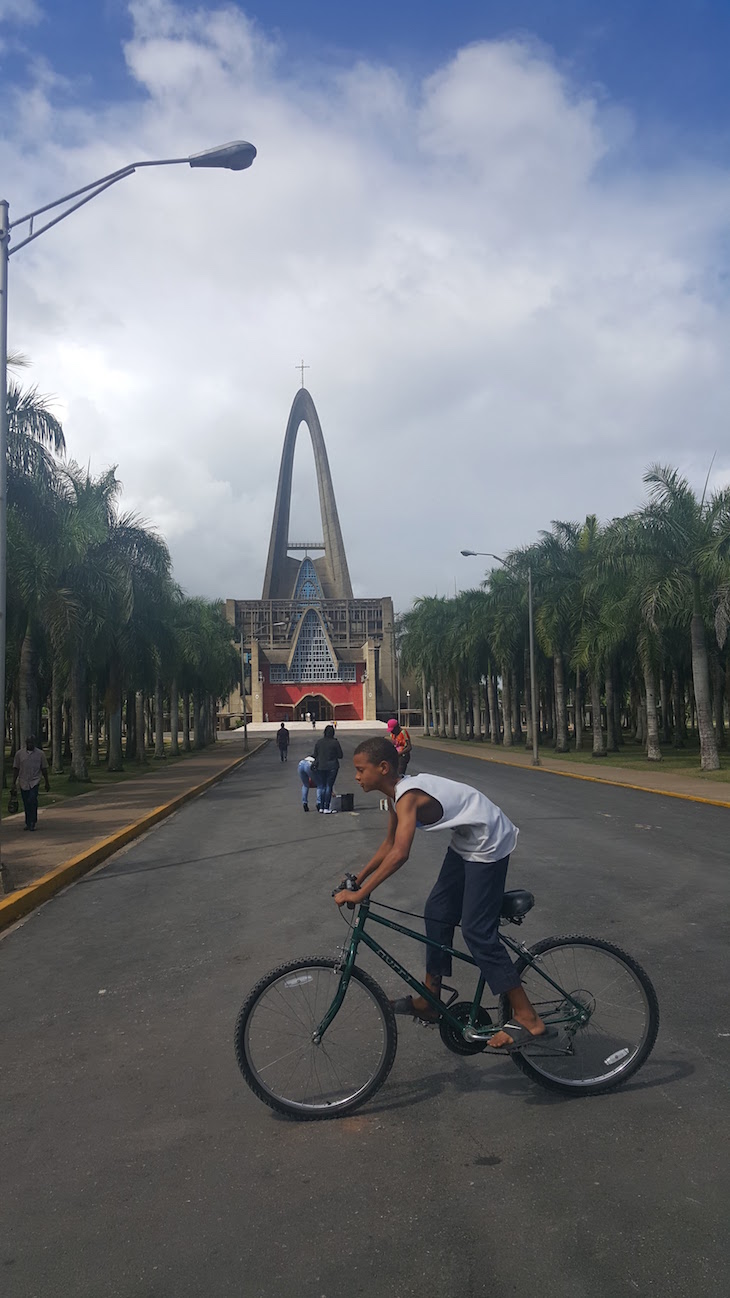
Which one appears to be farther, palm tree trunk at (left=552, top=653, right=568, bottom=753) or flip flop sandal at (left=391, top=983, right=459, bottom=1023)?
palm tree trunk at (left=552, top=653, right=568, bottom=753)

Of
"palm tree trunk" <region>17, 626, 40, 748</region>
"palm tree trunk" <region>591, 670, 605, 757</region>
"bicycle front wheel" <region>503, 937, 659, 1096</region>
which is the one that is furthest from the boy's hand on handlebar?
"palm tree trunk" <region>591, 670, 605, 757</region>

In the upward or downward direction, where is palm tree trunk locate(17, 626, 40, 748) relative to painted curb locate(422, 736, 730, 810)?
upward

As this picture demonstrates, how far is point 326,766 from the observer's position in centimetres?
1792

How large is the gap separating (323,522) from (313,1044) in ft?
553

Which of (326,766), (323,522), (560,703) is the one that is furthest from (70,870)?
(323,522)

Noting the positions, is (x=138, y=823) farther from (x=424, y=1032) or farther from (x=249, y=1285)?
(x=249, y=1285)

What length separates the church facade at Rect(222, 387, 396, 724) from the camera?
12938 centimetres

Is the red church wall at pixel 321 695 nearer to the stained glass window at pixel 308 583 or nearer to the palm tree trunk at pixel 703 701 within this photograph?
the stained glass window at pixel 308 583

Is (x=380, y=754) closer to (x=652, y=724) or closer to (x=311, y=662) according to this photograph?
(x=652, y=724)

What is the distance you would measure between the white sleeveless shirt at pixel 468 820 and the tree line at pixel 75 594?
18097mm

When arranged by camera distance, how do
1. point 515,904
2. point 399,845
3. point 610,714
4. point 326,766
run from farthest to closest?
point 610,714 < point 326,766 < point 515,904 < point 399,845

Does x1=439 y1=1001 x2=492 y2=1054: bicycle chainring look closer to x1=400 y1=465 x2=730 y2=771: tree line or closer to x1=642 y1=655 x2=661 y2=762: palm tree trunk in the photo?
x1=400 y1=465 x2=730 y2=771: tree line

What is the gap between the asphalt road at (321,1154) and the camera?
320cm

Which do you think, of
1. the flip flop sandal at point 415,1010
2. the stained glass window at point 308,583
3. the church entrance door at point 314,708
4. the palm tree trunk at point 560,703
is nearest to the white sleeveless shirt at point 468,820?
the flip flop sandal at point 415,1010
